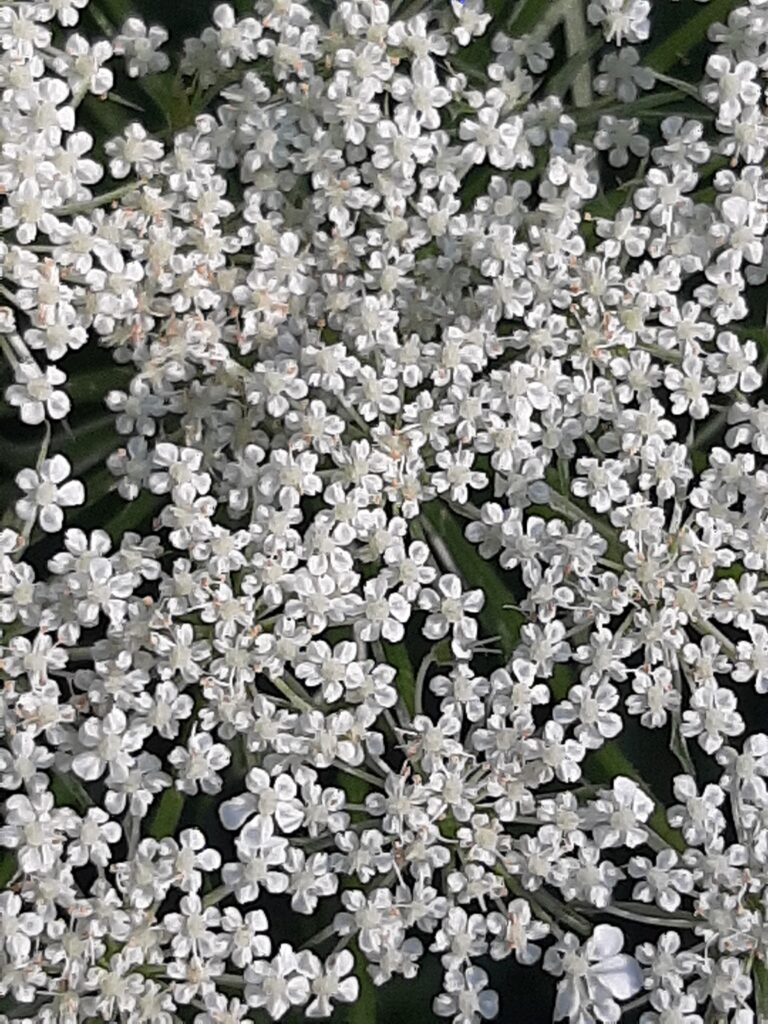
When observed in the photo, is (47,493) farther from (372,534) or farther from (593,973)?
(593,973)

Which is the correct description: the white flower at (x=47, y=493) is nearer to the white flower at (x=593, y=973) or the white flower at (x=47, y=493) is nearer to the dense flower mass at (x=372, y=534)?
the dense flower mass at (x=372, y=534)

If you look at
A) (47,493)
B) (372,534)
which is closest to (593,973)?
(372,534)

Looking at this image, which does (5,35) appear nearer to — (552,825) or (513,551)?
(513,551)

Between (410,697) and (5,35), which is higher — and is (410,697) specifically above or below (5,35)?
below

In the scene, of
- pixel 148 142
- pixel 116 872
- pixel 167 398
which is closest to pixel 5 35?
pixel 148 142

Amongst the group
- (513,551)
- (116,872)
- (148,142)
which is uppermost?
(148,142)

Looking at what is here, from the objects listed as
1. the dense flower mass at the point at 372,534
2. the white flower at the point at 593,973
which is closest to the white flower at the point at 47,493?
the dense flower mass at the point at 372,534

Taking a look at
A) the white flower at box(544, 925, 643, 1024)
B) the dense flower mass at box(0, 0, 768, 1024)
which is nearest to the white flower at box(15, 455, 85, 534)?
the dense flower mass at box(0, 0, 768, 1024)
